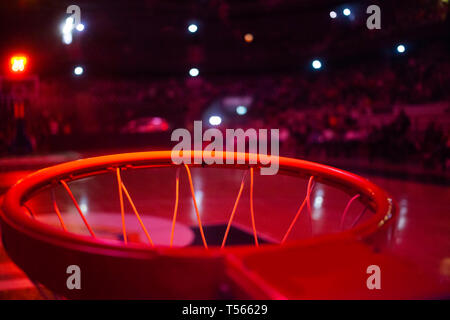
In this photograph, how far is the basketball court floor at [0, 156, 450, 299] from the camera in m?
0.95

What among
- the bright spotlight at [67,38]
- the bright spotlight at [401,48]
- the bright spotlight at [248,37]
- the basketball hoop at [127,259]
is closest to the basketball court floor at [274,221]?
the basketball hoop at [127,259]

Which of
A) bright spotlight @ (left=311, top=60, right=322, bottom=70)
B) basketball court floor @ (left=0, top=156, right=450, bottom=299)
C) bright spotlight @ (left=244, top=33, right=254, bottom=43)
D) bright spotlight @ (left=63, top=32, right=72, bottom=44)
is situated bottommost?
basketball court floor @ (left=0, top=156, right=450, bottom=299)

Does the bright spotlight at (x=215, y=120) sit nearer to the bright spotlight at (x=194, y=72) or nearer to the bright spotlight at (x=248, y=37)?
the bright spotlight at (x=194, y=72)

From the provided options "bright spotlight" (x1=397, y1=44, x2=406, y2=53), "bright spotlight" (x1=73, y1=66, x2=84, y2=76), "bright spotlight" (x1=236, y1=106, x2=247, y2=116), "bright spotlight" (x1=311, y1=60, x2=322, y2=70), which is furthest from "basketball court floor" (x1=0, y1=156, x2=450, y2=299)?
"bright spotlight" (x1=236, y1=106, x2=247, y2=116)

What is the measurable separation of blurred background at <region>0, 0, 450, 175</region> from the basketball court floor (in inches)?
140

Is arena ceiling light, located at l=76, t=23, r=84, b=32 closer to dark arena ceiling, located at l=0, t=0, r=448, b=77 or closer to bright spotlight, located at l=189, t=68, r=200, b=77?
dark arena ceiling, located at l=0, t=0, r=448, b=77

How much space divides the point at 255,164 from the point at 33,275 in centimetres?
118

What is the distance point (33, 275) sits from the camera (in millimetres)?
1120

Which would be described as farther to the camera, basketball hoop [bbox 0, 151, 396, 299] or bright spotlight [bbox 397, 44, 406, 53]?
bright spotlight [bbox 397, 44, 406, 53]

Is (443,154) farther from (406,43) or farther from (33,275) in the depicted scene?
(33,275)

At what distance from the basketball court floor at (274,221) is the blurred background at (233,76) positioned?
3560mm

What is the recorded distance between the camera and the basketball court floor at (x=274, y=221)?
3.13 feet

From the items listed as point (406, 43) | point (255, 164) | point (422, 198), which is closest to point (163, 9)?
point (406, 43)

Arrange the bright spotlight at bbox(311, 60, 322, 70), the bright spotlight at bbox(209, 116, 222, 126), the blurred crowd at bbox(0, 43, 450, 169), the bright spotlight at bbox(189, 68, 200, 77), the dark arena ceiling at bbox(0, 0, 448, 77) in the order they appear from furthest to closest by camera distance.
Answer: the bright spotlight at bbox(209, 116, 222, 126)
the bright spotlight at bbox(189, 68, 200, 77)
the bright spotlight at bbox(311, 60, 322, 70)
the dark arena ceiling at bbox(0, 0, 448, 77)
the blurred crowd at bbox(0, 43, 450, 169)
